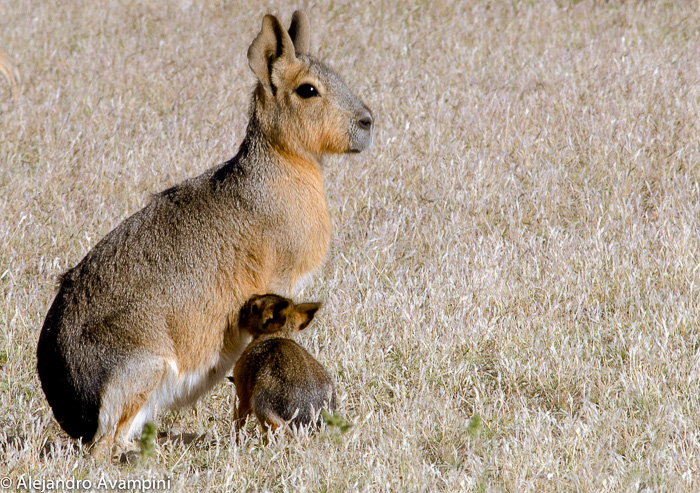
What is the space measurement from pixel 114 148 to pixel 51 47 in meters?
3.09

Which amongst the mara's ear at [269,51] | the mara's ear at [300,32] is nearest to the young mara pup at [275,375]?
the mara's ear at [269,51]

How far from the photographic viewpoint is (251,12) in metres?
12.5

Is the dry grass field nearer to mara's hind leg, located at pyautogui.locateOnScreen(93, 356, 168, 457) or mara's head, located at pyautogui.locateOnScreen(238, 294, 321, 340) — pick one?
mara's hind leg, located at pyautogui.locateOnScreen(93, 356, 168, 457)

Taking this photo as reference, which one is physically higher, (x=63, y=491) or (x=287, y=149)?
(x=287, y=149)

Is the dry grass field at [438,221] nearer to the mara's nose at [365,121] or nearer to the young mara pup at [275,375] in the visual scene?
the young mara pup at [275,375]

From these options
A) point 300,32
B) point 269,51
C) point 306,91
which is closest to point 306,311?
point 306,91

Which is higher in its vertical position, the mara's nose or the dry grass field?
the mara's nose

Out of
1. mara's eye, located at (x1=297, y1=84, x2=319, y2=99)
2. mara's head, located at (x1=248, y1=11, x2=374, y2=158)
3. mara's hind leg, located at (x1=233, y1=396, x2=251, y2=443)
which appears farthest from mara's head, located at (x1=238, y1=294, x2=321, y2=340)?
mara's eye, located at (x1=297, y1=84, x2=319, y2=99)

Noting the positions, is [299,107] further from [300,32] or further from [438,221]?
[438,221]

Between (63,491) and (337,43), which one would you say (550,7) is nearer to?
(337,43)

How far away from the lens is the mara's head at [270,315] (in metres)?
4.63

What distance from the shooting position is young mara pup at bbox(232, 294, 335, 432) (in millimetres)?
4500

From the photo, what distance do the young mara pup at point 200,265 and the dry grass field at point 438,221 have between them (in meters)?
0.31

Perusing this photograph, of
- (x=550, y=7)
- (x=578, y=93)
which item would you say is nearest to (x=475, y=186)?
(x=578, y=93)
